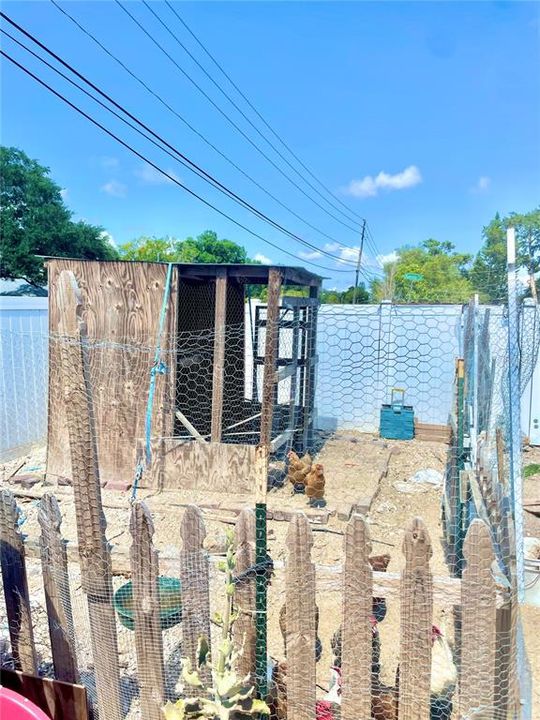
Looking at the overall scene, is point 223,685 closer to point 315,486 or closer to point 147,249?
point 315,486

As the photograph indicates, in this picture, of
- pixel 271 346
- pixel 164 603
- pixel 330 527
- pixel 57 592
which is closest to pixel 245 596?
pixel 164 603

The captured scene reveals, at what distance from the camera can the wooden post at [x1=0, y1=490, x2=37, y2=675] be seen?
5.70 ft

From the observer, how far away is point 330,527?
4.14m

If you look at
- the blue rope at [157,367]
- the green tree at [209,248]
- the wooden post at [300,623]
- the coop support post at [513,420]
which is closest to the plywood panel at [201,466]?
the blue rope at [157,367]

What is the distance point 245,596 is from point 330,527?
8.81ft

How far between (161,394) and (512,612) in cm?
396

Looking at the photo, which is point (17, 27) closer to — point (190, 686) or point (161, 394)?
point (161, 394)

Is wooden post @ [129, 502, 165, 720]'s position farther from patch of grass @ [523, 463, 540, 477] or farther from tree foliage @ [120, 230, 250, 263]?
tree foliage @ [120, 230, 250, 263]

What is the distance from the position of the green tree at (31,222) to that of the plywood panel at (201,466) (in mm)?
17461

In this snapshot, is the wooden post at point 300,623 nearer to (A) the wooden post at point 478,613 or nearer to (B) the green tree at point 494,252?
(A) the wooden post at point 478,613

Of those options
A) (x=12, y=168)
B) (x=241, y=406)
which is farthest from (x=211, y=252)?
(x=241, y=406)

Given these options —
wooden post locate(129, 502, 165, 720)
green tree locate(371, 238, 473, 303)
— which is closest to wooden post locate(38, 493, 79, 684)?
wooden post locate(129, 502, 165, 720)

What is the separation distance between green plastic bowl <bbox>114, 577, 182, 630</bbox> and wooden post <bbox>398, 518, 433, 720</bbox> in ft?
2.38

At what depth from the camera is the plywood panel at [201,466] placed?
4883mm
